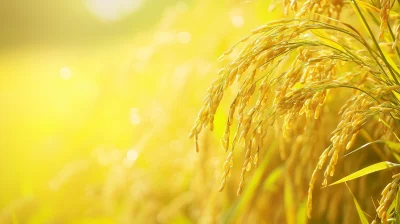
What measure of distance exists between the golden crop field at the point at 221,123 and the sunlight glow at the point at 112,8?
661 millimetres

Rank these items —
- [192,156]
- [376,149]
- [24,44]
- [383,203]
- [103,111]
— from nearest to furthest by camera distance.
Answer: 1. [383,203]
2. [376,149]
3. [192,156]
4. [103,111]
5. [24,44]

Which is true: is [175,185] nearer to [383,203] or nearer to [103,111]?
[103,111]

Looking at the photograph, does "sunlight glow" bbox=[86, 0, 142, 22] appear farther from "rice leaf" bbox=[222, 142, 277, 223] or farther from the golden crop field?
"rice leaf" bbox=[222, 142, 277, 223]

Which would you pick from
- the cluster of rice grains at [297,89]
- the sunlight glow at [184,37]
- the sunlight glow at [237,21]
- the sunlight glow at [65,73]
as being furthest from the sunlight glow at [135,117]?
the cluster of rice grains at [297,89]

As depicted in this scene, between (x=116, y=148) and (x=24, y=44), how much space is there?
212 centimetres

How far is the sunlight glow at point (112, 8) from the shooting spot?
13.7ft

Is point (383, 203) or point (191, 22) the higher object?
point (191, 22)

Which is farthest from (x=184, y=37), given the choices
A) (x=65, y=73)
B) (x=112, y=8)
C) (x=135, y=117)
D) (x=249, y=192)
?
(x=112, y=8)

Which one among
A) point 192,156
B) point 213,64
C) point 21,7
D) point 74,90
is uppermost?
point 21,7

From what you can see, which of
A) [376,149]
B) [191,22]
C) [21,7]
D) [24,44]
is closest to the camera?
[376,149]

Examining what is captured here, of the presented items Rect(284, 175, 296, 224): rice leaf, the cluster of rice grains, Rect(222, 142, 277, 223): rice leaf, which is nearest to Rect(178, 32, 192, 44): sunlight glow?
Rect(222, 142, 277, 223): rice leaf

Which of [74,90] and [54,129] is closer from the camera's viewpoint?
[54,129]

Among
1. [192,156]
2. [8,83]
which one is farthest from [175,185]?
[8,83]

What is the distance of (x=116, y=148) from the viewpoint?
247 centimetres
